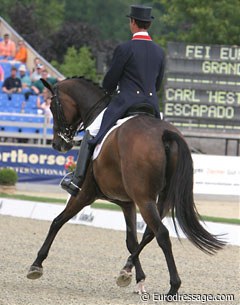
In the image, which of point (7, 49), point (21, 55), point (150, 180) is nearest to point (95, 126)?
point (150, 180)

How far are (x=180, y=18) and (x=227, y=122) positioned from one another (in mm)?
14724

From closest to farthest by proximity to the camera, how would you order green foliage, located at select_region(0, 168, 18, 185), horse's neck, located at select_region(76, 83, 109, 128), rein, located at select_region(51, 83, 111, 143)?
horse's neck, located at select_region(76, 83, 109, 128) → rein, located at select_region(51, 83, 111, 143) → green foliage, located at select_region(0, 168, 18, 185)

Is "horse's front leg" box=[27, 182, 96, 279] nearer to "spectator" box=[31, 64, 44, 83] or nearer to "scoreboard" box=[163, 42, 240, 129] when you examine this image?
"scoreboard" box=[163, 42, 240, 129]

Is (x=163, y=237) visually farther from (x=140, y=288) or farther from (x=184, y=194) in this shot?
(x=140, y=288)

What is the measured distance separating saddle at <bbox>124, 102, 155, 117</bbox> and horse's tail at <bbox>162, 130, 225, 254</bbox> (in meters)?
0.60

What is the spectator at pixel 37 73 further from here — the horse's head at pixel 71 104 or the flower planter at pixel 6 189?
the horse's head at pixel 71 104

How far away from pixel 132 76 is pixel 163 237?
1719mm

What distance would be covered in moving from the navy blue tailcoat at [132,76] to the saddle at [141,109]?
0.11 ft

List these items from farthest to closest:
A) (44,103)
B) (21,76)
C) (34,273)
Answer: (21,76) < (44,103) < (34,273)

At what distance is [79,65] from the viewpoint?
147 ft

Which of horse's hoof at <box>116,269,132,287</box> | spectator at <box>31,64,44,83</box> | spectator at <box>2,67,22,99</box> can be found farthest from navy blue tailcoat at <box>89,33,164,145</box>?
spectator at <box>31,64,44,83</box>

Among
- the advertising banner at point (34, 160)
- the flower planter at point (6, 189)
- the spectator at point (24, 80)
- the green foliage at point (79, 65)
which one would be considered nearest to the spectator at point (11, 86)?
the spectator at point (24, 80)

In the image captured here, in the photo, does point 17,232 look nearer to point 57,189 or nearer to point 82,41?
point 57,189

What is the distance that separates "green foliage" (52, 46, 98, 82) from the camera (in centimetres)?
4450
